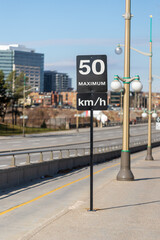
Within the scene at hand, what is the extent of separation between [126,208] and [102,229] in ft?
9.72

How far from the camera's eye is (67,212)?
12.3 meters

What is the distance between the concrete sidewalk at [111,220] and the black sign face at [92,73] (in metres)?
3.23

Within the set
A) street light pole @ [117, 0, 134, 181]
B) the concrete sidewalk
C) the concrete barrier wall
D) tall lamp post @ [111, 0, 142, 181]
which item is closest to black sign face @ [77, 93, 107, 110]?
the concrete sidewalk

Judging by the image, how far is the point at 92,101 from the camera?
1237 cm

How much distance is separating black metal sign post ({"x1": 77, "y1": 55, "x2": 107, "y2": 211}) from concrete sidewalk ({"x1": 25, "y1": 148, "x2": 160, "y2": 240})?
0.84 m

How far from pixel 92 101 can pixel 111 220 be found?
3.12 m

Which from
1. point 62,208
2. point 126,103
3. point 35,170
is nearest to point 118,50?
point 126,103

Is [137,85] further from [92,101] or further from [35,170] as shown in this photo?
[35,170]

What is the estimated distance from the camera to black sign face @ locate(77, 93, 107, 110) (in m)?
12.3

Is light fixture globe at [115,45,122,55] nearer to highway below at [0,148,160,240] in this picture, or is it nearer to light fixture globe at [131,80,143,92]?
light fixture globe at [131,80,143,92]

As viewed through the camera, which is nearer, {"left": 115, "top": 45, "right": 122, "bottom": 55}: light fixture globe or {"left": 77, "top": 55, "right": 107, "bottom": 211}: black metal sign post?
{"left": 77, "top": 55, "right": 107, "bottom": 211}: black metal sign post

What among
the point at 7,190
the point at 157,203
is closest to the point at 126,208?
the point at 157,203

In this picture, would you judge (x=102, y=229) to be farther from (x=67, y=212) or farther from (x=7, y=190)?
(x=7, y=190)

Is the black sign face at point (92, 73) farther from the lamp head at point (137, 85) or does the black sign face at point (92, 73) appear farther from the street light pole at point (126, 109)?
the street light pole at point (126, 109)
